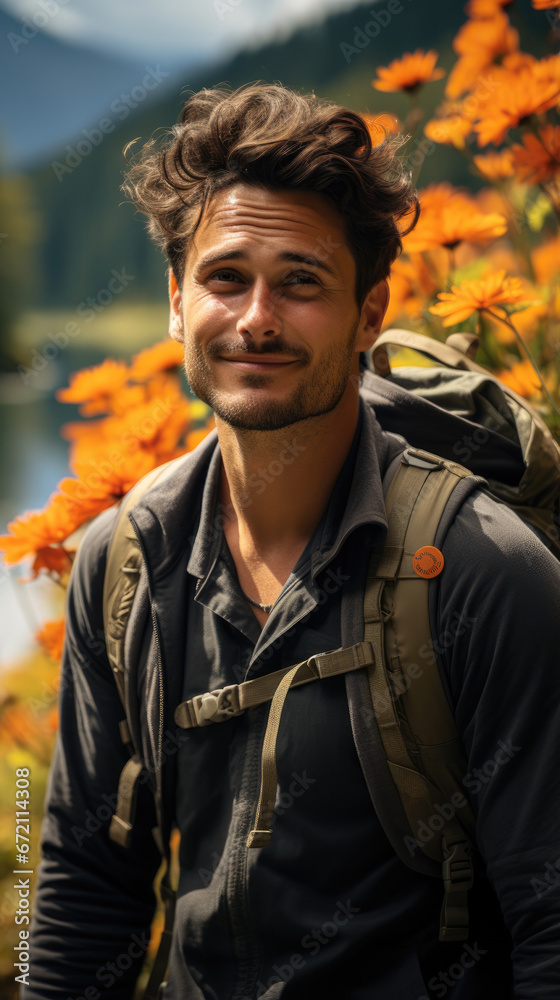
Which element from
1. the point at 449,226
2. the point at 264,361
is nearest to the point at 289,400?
the point at 264,361

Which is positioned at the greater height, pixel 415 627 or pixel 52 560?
pixel 52 560

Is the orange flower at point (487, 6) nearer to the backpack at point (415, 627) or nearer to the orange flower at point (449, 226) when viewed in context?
the orange flower at point (449, 226)

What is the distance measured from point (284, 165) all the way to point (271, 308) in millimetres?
255

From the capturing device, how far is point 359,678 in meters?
1.07

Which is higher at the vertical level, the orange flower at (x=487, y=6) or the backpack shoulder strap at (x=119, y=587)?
the orange flower at (x=487, y=6)

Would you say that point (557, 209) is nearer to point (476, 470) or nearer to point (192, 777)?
point (476, 470)

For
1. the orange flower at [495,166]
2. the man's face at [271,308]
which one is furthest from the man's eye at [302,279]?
the orange flower at [495,166]

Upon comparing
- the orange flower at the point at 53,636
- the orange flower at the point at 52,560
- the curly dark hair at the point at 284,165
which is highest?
the curly dark hair at the point at 284,165

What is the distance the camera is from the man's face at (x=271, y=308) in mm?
1186

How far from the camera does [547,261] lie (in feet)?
6.54

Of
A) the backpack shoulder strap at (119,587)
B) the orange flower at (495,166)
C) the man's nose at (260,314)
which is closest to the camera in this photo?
the man's nose at (260,314)

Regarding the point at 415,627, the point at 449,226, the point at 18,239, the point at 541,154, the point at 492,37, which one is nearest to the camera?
the point at 415,627

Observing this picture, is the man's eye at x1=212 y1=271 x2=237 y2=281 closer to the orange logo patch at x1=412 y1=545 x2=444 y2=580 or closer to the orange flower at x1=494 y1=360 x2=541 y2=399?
the orange logo patch at x1=412 y1=545 x2=444 y2=580

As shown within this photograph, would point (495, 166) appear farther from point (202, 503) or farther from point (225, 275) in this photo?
point (202, 503)
